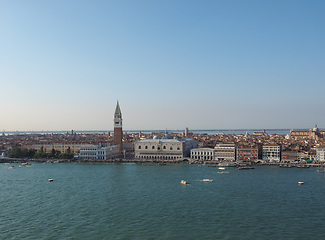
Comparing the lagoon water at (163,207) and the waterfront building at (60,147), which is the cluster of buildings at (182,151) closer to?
the waterfront building at (60,147)

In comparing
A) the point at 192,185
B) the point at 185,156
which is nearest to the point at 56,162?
the point at 185,156

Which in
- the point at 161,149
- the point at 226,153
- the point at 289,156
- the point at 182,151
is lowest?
the point at 289,156

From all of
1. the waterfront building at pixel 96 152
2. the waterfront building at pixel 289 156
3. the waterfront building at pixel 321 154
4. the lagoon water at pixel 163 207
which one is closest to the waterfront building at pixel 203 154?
the waterfront building at pixel 289 156

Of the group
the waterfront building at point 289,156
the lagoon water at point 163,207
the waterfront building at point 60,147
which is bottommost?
the lagoon water at point 163,207

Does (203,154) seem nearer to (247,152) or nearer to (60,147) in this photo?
(247,152)

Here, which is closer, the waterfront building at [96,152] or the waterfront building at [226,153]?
the waterfront building at [226,153]

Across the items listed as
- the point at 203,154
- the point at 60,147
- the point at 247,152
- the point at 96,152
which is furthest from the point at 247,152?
the point at 60,147

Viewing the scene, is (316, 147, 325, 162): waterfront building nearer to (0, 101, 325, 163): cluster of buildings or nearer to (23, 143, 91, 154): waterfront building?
(0, 101, 325, 163): cluster of buildings
